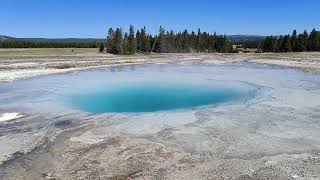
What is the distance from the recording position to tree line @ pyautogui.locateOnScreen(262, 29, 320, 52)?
320 ft

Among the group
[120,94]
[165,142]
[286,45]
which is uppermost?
[286,45]

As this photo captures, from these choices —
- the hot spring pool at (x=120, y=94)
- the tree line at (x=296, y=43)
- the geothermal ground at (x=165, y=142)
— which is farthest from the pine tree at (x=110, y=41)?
the geothermal ground at (x=165, y=142)

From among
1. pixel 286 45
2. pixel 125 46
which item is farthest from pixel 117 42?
pixel 286 45

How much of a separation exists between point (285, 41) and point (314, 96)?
8176 centimetres

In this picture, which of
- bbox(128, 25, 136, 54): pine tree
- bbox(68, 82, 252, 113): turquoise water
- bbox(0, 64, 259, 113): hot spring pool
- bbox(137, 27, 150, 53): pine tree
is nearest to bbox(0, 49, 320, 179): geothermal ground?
bbox(0, 64, 259, 113): hot spring pool

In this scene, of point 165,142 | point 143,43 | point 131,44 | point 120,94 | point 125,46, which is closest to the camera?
point 165,142

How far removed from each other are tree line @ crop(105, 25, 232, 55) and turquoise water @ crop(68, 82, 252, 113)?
59.6 metres

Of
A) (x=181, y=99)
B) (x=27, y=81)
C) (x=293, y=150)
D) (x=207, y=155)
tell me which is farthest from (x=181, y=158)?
(x=27, y=81)

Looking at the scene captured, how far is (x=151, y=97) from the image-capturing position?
889 inches

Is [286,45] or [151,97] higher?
[286,45]

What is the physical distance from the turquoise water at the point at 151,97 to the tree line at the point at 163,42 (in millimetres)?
59562

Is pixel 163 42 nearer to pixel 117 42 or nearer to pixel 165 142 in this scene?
pixel 117 42

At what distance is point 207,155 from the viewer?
35.6ft

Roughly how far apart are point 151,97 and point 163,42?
259ft
